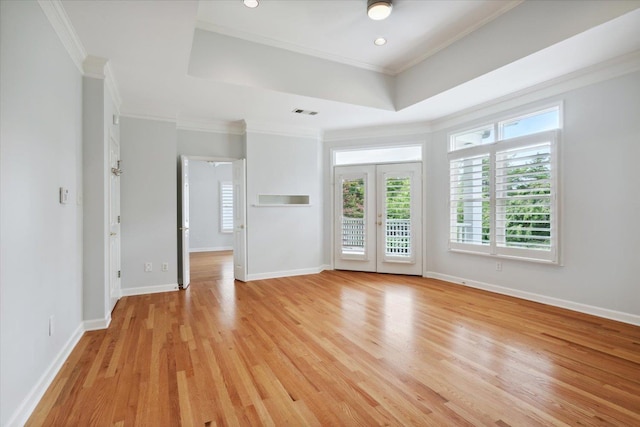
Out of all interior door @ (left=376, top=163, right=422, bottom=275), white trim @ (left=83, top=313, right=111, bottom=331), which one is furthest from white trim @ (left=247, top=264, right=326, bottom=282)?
white trim @ (left=83, top=313, right=111, bottom=331)

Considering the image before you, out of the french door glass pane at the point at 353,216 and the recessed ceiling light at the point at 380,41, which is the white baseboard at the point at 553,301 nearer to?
the french door glass pane at the point at 353,216

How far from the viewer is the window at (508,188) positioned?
3.86 m

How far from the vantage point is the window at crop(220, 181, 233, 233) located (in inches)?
380

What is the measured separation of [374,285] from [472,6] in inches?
147

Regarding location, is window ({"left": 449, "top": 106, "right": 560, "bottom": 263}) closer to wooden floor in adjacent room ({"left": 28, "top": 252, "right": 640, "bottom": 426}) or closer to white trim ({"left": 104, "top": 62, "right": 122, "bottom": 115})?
wooden floor in adjacent room ({"left": 28, "top": 252, "right": 640, "bottom": 426})

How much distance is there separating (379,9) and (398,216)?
11.3ft

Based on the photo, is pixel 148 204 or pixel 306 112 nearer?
pixel 148 204

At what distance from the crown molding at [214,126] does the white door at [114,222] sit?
1.15 metres

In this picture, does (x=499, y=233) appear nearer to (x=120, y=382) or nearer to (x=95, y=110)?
(x=120, y=382)

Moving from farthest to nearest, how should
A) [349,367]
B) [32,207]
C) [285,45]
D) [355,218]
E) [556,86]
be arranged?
[355,218]
[285,45]
[556,86]
[349,367]
[32,207]

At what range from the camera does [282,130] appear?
218 inches

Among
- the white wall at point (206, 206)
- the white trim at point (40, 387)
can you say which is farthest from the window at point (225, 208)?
the white trim at point (40, 387)

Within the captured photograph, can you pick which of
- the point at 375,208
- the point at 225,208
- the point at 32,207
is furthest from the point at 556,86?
the point at 225,208

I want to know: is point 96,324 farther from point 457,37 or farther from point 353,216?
point 457,37
